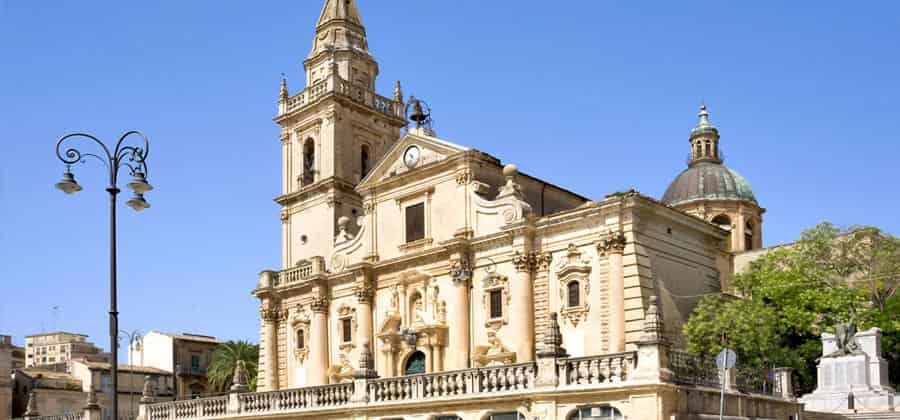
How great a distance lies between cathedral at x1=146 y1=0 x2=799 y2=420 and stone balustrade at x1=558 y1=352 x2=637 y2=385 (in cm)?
5

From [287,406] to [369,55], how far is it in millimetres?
27822

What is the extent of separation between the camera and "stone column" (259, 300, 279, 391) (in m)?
46.2

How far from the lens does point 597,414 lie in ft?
64.2

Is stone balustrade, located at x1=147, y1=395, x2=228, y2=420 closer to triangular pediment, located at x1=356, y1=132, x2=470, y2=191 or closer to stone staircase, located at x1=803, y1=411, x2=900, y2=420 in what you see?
triangular pediment, located at x1=356, y1=132, x2=470, y2=191

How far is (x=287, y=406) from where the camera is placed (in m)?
26.2

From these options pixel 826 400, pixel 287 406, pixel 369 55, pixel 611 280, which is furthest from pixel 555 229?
pixel 369 55

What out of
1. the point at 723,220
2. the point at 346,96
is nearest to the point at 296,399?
the point at 346,96

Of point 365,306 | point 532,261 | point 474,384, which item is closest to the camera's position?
point 474,384

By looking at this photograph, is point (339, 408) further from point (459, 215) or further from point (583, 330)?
point (459, 215)

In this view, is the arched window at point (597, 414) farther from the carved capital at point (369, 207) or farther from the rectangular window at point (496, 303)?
the carved capital at point (369, 207)

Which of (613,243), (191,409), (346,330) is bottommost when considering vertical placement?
(191,409)

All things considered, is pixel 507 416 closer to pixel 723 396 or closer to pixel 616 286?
pixel 723 396

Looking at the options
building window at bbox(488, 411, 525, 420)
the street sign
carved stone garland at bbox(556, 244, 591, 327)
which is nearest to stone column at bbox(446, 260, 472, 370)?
carved stone garland at bbox(556, 244, 591, 327)

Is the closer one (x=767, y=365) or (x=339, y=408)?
(x=339, y=408)
